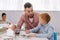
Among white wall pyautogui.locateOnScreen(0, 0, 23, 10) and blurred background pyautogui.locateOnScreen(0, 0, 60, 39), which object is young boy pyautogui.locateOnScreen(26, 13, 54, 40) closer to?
blurred background pyautogui.locateOnScreen(0, 0, 60, 39)

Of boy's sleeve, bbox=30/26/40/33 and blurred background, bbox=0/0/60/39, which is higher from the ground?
blurred background, bbox=0/0/60/39

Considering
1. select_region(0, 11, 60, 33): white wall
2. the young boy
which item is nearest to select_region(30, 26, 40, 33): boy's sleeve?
the young boy

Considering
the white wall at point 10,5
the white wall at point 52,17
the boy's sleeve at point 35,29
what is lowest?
the boy's sleeve at point 35,29

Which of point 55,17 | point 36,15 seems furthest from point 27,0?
point 55,17

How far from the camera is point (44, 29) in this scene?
3.89 ft

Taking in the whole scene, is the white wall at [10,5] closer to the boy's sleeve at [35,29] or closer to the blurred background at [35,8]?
the blurred background at [35,8]

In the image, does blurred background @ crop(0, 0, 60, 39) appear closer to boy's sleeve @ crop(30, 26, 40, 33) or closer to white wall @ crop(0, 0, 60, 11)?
white wall @ crop(0, 0, 60, 11)

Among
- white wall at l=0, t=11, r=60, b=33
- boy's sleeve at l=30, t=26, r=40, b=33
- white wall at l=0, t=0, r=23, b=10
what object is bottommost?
boy's sleeve at l=30, t=26, r=40, b=33

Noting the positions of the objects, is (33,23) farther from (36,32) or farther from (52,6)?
(52,6)

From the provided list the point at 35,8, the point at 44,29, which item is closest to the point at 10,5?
the point at 35,8

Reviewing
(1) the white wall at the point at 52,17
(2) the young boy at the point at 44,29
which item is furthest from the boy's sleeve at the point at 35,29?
(1) the white wall at the point at 52,17

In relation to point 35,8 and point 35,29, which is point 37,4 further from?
point 35,29

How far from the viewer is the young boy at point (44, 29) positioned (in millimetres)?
1175

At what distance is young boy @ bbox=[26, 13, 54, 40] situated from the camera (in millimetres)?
1175
